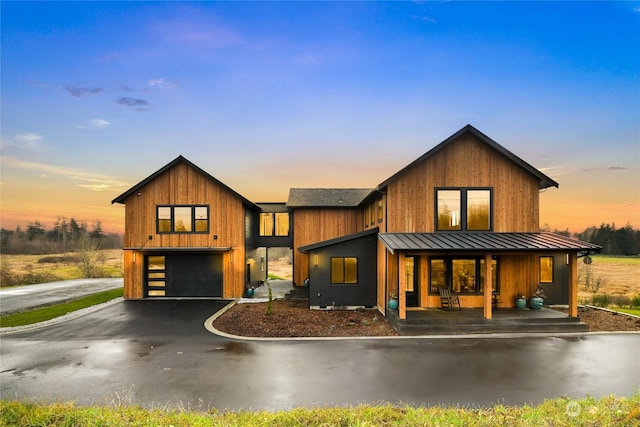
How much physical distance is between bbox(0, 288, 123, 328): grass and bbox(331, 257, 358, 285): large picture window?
12.4m

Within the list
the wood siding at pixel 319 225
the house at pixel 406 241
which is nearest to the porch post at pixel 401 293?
the house at pixel 406 241

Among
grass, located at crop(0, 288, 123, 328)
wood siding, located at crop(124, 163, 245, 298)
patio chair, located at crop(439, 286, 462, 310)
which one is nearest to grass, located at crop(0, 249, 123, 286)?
grass, located at crop(0, 288, 123, 328)

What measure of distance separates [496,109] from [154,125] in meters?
20.1

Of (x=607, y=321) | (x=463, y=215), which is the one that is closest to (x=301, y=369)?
(x=463, y=215)

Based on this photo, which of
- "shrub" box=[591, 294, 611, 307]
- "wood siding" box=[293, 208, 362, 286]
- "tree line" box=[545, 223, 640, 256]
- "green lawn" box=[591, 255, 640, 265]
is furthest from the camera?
"tree line" box=[545, 223, 640, 256]

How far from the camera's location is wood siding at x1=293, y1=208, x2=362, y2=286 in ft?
74.0

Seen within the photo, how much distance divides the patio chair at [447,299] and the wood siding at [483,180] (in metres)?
2.66

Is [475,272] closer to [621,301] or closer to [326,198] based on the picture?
[621,301]

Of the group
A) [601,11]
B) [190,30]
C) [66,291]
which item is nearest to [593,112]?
[601,11]

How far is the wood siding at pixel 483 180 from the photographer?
49.0 ft

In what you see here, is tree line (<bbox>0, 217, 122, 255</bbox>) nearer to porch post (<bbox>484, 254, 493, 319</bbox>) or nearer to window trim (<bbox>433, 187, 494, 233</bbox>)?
window trim (<bbox>433, 187, 494, 233</bbox>)

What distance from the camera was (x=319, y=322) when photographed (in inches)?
531

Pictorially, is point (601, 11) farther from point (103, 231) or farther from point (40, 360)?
point (103, 231)

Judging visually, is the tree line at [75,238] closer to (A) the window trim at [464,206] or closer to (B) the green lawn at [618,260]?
(B) the green lawn at [618,260]
